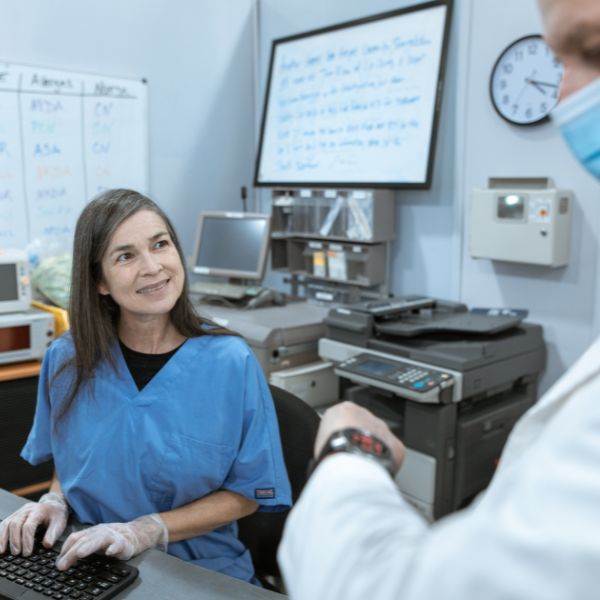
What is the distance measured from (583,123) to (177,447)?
3.17 ft

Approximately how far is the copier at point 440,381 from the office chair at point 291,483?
62 cm

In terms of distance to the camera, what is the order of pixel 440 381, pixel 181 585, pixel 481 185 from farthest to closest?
pixel 481 185 → pixel 440 381 → pixel 181 585

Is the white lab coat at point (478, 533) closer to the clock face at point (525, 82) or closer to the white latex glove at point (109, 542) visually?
the white latex glove at point (109, 542)

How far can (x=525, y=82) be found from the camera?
235 cm

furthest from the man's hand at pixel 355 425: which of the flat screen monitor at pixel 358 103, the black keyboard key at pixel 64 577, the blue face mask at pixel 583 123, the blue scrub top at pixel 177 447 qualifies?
the flat screen monitor at pixel 358 103

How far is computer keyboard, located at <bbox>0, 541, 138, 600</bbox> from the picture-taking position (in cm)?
94

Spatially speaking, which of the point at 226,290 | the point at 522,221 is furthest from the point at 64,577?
the point at 226,290

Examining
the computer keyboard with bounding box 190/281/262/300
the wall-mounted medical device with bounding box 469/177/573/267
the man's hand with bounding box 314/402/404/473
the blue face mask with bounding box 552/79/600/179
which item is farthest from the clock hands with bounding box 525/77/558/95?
the man's hand with bounding box 314/402/404/473

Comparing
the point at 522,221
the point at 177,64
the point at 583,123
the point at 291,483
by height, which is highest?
the point at 177,64

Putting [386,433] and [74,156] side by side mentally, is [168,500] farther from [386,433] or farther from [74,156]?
[74,156]

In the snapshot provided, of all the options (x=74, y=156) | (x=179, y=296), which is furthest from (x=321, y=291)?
(x=179, y=296)

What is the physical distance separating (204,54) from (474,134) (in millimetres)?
1552

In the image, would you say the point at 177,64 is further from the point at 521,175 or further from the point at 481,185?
the point at 521,175

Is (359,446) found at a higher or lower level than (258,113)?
lower
